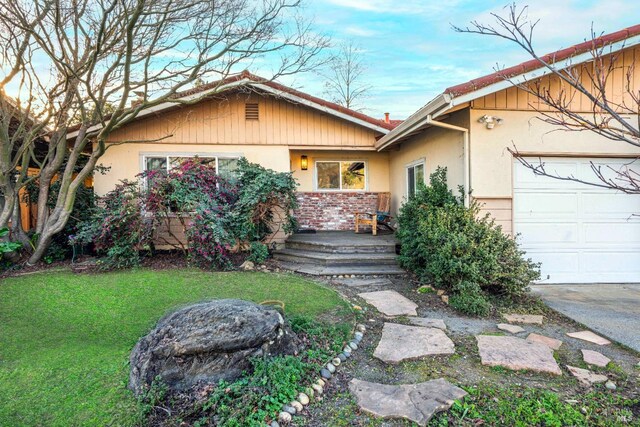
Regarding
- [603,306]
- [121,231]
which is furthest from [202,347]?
[603,306]

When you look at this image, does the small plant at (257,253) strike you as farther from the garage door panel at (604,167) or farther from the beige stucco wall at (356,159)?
the garage door panel at (604,167)

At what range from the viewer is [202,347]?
2.59 m

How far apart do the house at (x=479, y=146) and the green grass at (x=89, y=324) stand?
10.3 ft

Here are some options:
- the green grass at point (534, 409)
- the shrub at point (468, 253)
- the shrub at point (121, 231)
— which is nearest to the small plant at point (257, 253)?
the shrub at point (121, 231)

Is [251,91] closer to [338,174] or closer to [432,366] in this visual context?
[338,174]

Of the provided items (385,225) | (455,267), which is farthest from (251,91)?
(455,267)

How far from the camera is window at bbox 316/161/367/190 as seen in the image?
401 inches

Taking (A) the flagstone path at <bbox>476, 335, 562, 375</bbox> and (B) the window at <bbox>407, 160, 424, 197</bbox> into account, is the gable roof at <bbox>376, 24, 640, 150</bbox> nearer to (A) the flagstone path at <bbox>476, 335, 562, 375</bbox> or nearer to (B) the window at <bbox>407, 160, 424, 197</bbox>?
(B) the window at <bbox>407, 160, 424, 197</bbox>

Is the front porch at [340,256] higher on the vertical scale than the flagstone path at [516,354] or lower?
higher

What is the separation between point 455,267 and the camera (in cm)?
462

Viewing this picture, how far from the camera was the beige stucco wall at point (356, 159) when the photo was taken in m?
10.1

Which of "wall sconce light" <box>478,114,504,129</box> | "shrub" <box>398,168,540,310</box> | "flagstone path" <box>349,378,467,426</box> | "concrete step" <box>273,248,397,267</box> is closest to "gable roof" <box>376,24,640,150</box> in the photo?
"wall sconce light" <box>478,114,504,129</box>

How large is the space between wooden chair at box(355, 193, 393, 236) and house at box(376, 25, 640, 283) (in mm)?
3135

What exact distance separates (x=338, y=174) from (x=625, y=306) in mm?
7071
